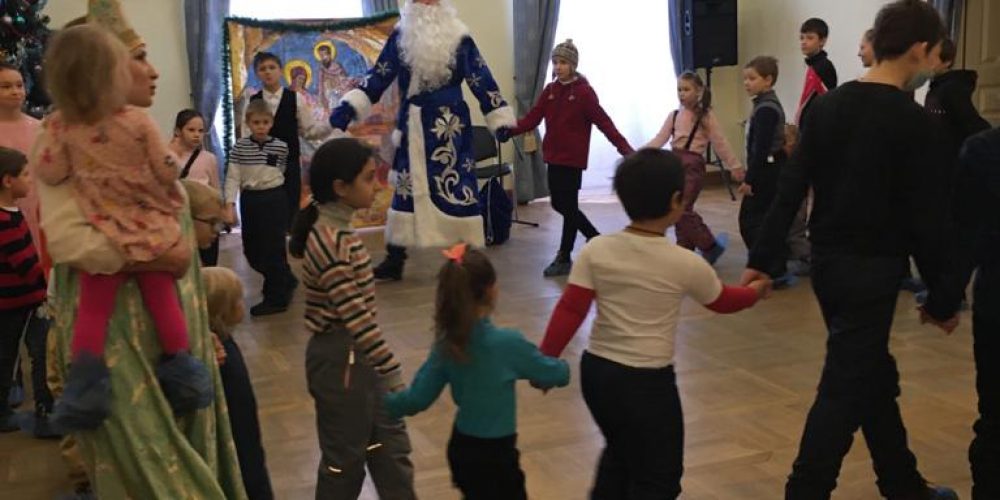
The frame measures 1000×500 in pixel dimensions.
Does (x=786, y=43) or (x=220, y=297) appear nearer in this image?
(x=220, y=297)

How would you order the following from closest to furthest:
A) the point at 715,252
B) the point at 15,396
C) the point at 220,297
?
the point at 220,297, the point at 15,396, the point at 715,252

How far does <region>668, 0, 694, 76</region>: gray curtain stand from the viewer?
971 centimetres

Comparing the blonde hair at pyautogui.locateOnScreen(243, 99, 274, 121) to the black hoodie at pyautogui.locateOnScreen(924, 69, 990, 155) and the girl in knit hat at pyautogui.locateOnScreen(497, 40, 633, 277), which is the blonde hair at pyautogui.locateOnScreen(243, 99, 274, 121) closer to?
the girl in knit hat at pyautogui.locateOnScreen(497, 40, 633, 277)

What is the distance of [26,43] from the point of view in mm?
5660

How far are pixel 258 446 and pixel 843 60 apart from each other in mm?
7615

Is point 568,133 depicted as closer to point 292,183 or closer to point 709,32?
point 292,183

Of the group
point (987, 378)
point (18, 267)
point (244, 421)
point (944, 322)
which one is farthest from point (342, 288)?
point (18, 267)

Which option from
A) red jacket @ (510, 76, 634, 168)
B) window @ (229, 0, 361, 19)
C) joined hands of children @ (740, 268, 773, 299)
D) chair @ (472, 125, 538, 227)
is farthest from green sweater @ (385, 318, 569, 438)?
window @ (229, 0, 361, 19)

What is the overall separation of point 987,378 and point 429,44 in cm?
374

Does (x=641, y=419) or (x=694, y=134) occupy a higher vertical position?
(x=694, y=134)

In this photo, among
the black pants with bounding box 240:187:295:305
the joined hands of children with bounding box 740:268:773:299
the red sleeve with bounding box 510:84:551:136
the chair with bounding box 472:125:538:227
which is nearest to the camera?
the joined hands of children with bounding box 740:268:773:299

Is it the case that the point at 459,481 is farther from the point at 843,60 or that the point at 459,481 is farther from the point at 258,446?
the point at 843,60

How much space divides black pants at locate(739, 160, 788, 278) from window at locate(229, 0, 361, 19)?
4.29 meters

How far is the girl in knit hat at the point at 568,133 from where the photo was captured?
19.8 feet
